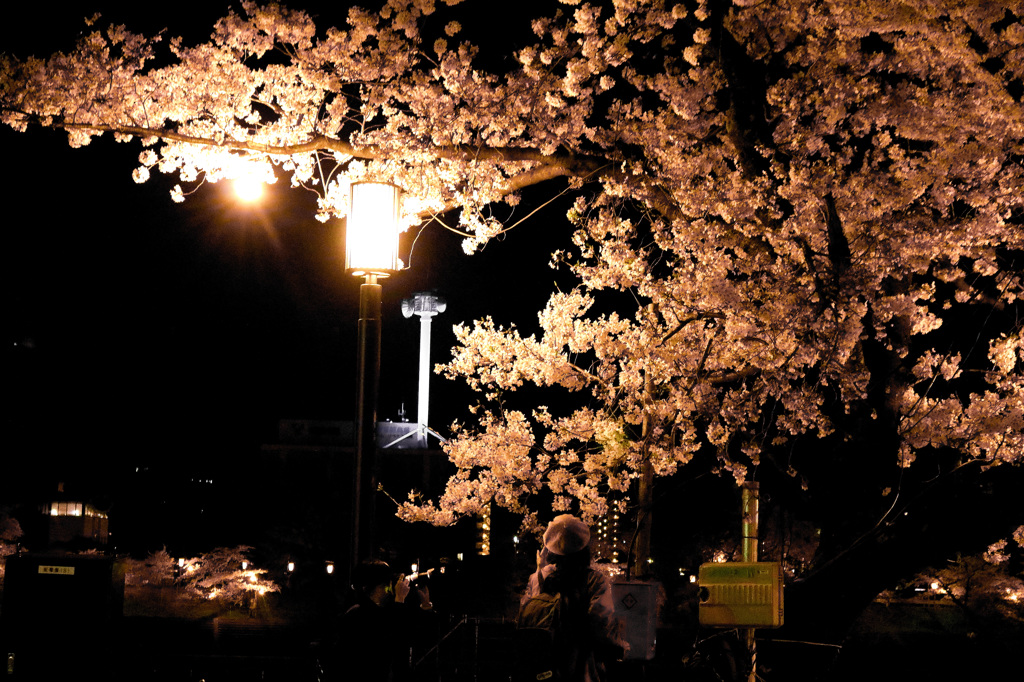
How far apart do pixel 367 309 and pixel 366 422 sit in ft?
2.45

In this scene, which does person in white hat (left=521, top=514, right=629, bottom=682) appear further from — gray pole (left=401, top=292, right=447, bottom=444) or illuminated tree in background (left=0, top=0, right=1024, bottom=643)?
gray pole (left=401, top=292, right=447, bottom=444)

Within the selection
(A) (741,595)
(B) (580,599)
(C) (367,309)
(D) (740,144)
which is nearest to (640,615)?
(B) (580,599)

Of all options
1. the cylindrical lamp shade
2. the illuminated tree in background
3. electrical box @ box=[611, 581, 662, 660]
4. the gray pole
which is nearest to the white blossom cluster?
the illuminated tree in background

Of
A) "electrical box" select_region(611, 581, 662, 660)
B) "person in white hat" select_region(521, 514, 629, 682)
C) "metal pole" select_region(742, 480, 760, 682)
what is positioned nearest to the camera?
"person in white hat" select_region(521, 514, 629, 682)

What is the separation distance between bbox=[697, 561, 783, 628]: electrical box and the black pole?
240cm

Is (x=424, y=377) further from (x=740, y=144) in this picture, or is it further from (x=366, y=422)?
(x=366, y=422)

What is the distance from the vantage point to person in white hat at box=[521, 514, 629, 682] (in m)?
4.05

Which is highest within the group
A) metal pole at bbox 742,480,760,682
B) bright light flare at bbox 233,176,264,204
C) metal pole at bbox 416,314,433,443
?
metal pole at bbox 416,314,433,443

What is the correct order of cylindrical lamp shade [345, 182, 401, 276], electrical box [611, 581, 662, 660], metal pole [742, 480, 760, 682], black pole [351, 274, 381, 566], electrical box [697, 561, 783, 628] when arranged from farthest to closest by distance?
1. metal pole [742, 480, 760, 682]
2. electrical box [697, 561, 783, 628]
3. cylindrical lamp shade [345, 182, 401, 276]
4. black pole [351, 274, 381, 566]
5. electrical box [611, 581, 662, 660]

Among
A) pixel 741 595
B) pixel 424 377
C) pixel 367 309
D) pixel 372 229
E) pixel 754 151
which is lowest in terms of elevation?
pixel 741 595

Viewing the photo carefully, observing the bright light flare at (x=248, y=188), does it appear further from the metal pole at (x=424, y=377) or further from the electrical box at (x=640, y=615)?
the metal pole at (x=424, y=377)

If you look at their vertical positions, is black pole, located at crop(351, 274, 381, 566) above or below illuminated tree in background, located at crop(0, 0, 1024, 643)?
below

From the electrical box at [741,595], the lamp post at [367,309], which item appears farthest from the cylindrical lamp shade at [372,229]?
the electrical box at [741,595]

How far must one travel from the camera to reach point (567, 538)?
4066 mm
